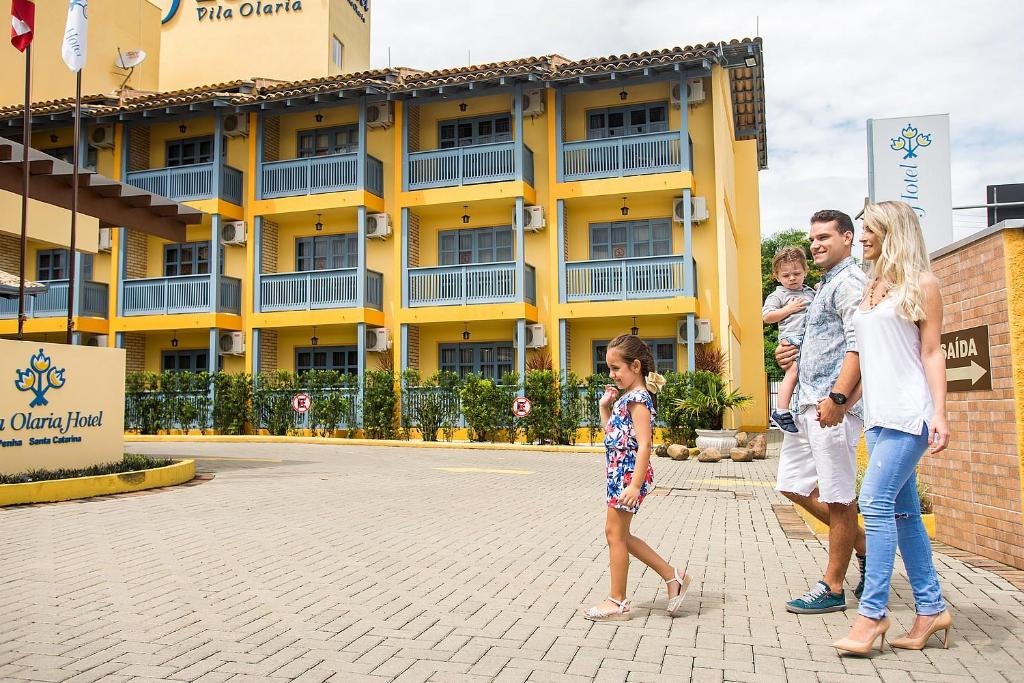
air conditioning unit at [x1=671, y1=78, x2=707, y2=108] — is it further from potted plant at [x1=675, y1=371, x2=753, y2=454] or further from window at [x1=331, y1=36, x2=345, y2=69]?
window at [x1=331, y1=36, x2=345, y2=69]

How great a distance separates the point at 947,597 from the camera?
4.67 metres

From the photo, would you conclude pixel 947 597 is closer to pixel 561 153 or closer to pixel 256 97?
pixel 561 153

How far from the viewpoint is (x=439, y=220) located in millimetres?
23766

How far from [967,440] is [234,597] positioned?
16.0 ft

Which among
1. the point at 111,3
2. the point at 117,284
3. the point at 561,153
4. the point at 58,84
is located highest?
the point at 111,3

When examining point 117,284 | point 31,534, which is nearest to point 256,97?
point 117,284

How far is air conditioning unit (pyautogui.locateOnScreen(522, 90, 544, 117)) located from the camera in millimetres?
22484

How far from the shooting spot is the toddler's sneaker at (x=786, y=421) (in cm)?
459

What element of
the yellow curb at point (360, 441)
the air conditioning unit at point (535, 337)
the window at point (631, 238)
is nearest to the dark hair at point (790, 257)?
the yellow curb at point (360, 441)

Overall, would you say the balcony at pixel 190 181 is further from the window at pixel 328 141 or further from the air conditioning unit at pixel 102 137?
the window at pixel 328 141

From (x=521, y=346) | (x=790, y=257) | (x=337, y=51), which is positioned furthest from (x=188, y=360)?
(x=790, y=257)

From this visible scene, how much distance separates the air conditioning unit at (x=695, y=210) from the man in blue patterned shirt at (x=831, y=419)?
16.9m

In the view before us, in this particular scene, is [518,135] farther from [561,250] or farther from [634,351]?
[634,351]

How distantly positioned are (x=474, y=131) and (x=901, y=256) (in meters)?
20.7
